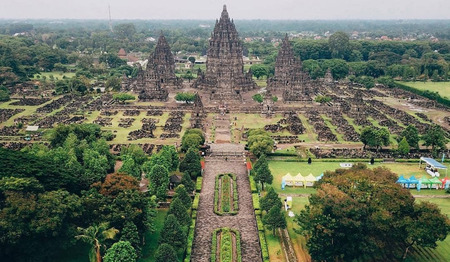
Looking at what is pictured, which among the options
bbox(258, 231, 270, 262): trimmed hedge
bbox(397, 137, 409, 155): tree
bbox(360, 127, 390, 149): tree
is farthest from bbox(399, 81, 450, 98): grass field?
bbox(258, 231, 270, 262): trimmed hedge

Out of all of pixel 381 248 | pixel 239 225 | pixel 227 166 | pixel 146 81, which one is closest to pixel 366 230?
pixel 381 248

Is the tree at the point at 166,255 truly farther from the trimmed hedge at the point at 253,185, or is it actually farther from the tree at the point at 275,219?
the trimmed hedge at the point at 253,185

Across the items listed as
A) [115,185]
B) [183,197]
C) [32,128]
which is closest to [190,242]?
[183,197]

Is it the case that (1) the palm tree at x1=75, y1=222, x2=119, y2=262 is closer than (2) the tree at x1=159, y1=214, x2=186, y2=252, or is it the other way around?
(1) the palm tree at x1=75, y1=222, x2=119, y2=262

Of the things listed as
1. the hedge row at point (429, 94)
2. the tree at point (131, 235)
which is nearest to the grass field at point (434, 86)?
the hedge row at point (429, 94)

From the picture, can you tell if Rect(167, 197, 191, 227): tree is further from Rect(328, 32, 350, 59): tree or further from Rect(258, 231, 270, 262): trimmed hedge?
Rect(328, 32, 350, 59): tree

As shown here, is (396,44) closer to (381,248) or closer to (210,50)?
(210,50)

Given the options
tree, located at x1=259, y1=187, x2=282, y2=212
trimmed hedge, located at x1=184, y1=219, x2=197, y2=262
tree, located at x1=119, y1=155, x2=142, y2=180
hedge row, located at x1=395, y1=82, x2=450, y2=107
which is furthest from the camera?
hedge row, located at x1=395, y1=82, x2=450, y2=107

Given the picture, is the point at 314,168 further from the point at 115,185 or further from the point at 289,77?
the point at 289,77
